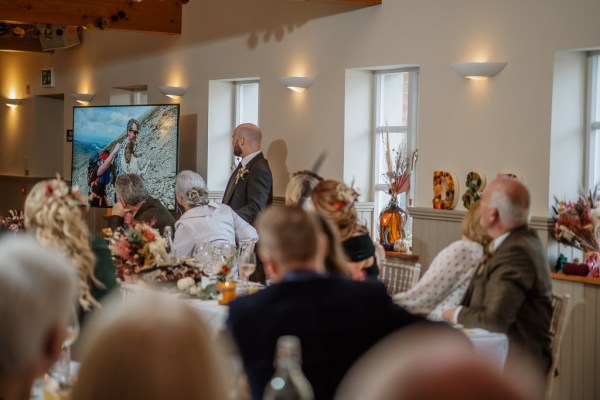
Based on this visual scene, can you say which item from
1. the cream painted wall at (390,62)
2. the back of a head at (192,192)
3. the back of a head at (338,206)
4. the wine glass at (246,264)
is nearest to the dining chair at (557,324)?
the back of a head at (338,206)

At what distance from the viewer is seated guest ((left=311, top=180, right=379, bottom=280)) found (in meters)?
4.70

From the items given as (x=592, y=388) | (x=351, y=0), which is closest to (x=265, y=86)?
(x=351, y=0)

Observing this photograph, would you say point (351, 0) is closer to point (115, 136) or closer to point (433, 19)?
point (433, 19)

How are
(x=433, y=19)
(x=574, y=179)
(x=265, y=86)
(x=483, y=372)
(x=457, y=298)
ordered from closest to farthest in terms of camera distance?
(x=483, y=372)
(x=457, y=298)
(x=574, y=179)
(x=433, y=19)
(x=265, y=86)

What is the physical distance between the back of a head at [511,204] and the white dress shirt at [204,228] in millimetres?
2343

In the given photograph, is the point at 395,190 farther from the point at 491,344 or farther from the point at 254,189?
the point at 491,344

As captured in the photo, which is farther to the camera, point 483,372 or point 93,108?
point 93,108

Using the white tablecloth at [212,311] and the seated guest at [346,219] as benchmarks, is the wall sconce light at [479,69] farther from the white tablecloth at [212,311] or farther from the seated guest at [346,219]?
the white tablecloth at [212,311]

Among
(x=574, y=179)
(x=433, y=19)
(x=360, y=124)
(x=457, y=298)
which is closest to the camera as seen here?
(x=457, y=298)

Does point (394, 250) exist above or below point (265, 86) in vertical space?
below

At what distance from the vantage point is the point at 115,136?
33.1ft

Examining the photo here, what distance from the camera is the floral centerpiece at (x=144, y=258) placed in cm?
513

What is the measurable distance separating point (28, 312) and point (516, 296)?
2.78m

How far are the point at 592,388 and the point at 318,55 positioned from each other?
3.67 metres
